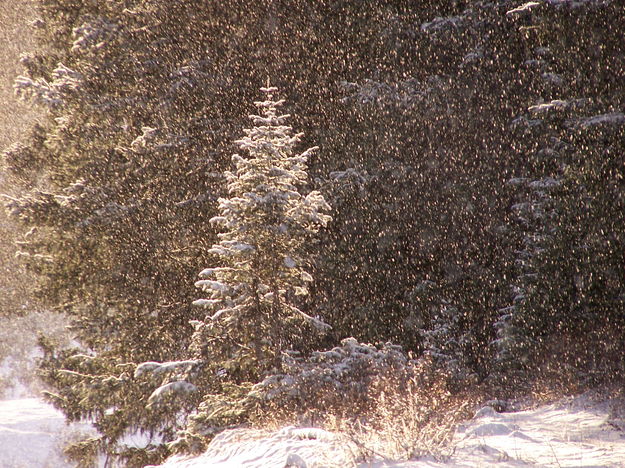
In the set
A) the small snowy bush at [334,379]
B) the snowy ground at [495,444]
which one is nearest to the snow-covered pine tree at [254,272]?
the small snowy bush at [334,379]

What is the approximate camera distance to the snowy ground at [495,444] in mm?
4758

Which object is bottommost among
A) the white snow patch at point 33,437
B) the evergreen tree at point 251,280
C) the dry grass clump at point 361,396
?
the white snow patch at point 33,437

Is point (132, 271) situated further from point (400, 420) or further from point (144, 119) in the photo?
point (400, 420)

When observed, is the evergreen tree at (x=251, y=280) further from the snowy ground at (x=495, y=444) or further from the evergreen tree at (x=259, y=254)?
the snowy ground at (x=495, y=444)

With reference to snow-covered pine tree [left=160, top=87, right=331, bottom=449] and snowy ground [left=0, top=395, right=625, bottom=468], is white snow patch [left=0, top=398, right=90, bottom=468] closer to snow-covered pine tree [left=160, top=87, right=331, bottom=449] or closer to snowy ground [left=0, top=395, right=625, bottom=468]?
snowy ground [left=0, top=395, right=625, bottom=468]

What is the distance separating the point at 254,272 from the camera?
26.5 ft

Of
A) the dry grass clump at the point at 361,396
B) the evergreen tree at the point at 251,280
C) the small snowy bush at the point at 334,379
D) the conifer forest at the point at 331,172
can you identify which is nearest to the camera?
the dry grass clump at the point at 361,396

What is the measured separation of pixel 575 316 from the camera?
29.5 ft

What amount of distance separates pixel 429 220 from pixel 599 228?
4240 millimetres

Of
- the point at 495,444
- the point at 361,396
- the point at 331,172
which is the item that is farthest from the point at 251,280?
the point at 331,172

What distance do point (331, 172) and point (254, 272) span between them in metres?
4.41

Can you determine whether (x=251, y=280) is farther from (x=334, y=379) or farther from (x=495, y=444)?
(x=495, y=444)

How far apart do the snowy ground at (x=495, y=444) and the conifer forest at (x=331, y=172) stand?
6.03 feet

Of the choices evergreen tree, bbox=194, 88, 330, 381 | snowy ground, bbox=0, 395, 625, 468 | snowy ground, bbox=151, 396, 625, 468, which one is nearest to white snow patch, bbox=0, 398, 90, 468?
snowy ground, bbox=0, 395, 625, 468
